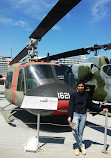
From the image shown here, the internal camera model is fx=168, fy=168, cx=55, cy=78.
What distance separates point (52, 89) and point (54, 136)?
56.6 inches

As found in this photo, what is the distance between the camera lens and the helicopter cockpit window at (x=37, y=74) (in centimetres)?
562

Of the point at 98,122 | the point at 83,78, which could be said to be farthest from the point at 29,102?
the point at 83,78

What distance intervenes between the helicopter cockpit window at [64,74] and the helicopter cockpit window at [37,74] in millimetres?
299

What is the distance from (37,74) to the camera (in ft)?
18.9

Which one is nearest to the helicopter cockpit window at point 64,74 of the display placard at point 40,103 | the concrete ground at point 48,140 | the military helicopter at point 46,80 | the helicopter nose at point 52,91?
the military helicopter at point 46,80

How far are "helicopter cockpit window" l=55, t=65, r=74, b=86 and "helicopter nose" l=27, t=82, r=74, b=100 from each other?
59 centimetres

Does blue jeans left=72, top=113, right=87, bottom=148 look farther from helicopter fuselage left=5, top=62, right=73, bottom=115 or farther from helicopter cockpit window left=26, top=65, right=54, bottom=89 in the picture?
helicopter cockpit window left=26, top=65, right=54, bottom=89

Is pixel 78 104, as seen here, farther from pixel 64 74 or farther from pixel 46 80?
pixel 64 74

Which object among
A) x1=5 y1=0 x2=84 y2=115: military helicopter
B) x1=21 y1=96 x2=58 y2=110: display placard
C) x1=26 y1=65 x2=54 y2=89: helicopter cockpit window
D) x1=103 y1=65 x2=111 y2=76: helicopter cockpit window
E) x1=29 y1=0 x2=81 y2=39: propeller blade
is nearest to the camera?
x1=21 y1=96 x2=58 y2=110: display placard

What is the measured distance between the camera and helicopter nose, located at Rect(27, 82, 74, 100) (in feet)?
16.1

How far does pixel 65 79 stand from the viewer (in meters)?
6.00

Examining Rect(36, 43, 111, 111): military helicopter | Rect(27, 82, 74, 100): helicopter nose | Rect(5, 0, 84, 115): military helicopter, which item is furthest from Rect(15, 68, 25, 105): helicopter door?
Rect(36, 43, 111, 111): military helicopter

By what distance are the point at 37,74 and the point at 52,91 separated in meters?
1.07

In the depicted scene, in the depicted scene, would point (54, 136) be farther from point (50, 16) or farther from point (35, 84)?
point (50, 16)
